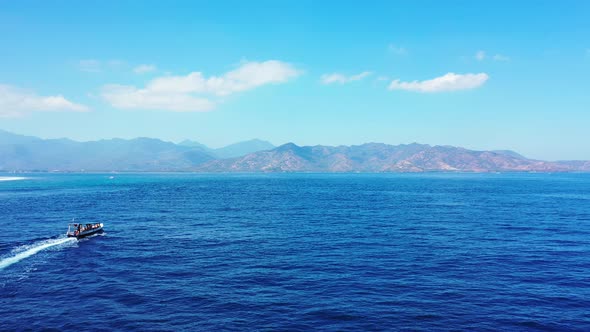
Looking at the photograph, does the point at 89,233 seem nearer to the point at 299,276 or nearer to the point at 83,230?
the point at 83,230

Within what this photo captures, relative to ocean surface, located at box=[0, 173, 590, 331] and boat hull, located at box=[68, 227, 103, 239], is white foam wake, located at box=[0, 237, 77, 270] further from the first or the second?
boat hull, located at box=[68, 227, 103, 239]

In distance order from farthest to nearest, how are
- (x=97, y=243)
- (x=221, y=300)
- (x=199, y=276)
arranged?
(x=97, y=243), (x=199, y=276), (x=221, y=300)

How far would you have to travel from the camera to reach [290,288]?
43312 mm

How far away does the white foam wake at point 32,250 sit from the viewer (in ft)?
182

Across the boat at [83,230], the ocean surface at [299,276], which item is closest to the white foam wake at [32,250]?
the ocean surface at [299,276]

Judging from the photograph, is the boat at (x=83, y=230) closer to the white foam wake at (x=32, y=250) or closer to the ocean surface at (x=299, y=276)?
the white foam wake at (x=32, y=250)

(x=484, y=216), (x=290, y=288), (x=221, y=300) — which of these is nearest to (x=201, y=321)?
(x=221, y=300)

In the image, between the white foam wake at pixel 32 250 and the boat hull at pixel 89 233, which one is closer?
the white foam wake at pixel 32 250

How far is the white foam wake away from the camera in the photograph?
5557cm

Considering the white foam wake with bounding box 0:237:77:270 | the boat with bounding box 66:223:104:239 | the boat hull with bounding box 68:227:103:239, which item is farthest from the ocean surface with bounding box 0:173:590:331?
the boat hull with bounding box 68:227:103:239

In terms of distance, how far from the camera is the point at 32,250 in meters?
63.3

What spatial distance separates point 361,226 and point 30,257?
222ft

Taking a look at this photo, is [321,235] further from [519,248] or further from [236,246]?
[519,248]

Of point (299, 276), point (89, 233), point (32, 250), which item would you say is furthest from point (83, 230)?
point (299, 276)
